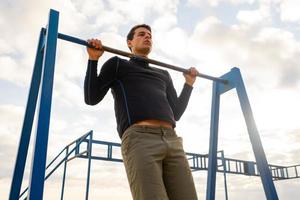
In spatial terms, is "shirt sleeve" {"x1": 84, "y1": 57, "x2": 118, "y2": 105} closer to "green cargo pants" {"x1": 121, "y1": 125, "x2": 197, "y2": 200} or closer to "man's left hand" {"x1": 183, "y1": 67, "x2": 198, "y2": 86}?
"green cargo pants" {"x1": 121, "y1": 125, "x2": 197, "y2": 200}

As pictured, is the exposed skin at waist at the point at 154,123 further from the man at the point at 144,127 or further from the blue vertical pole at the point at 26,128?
the blue vertical pole at the point at 26,128

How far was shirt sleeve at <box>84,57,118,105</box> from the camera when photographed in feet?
5.90

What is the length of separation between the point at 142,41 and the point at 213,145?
101 cm

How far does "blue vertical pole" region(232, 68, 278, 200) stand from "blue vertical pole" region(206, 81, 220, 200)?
196 mm

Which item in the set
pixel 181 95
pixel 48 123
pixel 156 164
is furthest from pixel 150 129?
pixel 181 95

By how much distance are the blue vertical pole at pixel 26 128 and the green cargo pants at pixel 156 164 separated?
685 millimetres

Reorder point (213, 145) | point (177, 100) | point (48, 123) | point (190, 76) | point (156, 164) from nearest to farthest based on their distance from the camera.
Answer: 1. point (48, 123)
2. point (156, 164)
3. point (177, 100)
4. point (190, 76)
5. point (213, 145)

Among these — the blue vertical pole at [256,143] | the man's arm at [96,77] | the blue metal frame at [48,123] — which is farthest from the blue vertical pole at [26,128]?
the blue vertical pole at [256,143]

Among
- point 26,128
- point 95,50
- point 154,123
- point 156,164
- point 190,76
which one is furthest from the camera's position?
point 190,76

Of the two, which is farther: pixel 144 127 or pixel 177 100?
pixel 177 100

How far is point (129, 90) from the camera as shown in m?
1.85

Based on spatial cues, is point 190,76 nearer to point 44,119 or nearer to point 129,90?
point 129,90

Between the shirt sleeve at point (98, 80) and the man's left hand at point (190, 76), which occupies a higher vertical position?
the man's left hand at point (190, 76)

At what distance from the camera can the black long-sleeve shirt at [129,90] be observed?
70.0 inches
